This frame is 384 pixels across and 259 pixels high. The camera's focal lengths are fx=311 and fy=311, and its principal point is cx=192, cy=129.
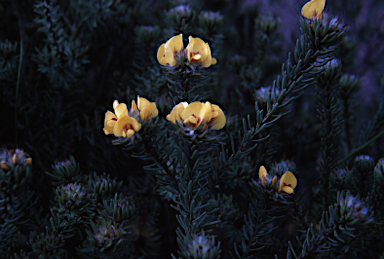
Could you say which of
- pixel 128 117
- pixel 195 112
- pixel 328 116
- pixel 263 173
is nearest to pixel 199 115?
pixel 195 112

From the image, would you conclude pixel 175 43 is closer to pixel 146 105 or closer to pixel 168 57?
pixel 168 57

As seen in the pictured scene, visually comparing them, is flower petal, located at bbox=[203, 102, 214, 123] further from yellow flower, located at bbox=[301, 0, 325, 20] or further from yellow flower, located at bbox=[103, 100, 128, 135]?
yellow flower, located at bbox=[301, 0, 325, 20]

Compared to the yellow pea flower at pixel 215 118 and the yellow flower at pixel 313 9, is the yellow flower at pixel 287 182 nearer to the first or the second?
the yellow pea flower at pixel 215 118

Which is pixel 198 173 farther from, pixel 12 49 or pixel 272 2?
pixel 272 2

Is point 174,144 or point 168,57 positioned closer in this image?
point 168,57

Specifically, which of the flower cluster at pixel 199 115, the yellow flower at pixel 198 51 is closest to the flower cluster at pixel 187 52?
the yellow flower at pixel 198 51

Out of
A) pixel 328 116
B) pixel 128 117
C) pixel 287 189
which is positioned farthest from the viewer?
pixel 328 116
